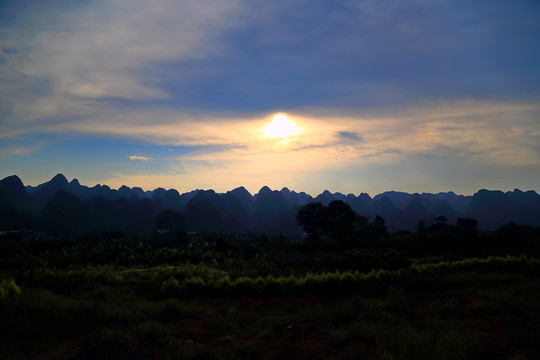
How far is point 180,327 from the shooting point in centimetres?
761

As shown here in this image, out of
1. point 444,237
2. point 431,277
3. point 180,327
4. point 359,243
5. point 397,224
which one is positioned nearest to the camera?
point 180,327

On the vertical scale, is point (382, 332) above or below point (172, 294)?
above

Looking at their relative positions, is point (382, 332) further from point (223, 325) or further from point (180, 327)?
point (180, 327)

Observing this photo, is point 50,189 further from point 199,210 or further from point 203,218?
point 203,218

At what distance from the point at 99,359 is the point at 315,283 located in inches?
318

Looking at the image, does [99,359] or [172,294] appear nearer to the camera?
[99,359]

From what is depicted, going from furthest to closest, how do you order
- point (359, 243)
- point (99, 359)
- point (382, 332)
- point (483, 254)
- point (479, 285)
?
point (359, 243), point (483, 254), point (479, 285), point (382, 332), point (99, 359)

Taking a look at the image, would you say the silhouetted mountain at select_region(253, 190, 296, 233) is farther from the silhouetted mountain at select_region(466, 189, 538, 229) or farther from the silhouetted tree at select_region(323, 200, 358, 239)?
the silhouetted mountain at select_region(466, 189, 538, 229)

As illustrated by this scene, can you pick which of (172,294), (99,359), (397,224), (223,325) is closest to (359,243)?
(172,294)

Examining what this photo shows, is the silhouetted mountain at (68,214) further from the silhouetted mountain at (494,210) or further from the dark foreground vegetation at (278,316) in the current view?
the silhouetted mountain at (494,210)

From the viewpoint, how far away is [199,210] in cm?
9975

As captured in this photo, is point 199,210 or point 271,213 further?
point 271,213

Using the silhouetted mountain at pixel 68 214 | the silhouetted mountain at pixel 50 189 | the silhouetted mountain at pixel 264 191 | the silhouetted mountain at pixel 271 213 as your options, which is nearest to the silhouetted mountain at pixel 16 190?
the silhouetted mountain at pixel 50 189

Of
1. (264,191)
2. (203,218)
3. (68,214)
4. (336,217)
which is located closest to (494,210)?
(264,191)
